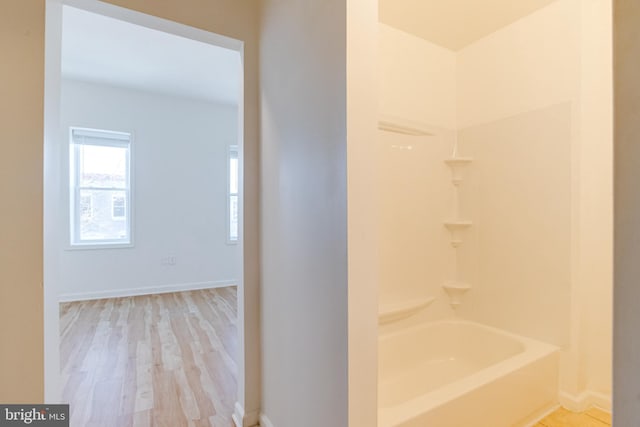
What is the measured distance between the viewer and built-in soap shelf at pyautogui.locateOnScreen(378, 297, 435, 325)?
221 centimetres

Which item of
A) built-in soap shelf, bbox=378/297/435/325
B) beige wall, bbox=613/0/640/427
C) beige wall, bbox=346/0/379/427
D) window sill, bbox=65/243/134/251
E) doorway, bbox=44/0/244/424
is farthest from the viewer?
window sill, bbox=65/243/134/251

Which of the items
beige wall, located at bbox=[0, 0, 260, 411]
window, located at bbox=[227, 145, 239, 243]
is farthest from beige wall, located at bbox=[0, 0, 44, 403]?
window, located at bbox=[227, 145, 239, 243]

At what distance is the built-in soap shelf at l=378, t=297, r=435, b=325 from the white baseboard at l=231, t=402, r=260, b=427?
1.00 metres

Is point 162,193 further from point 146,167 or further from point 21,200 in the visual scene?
point 21,200

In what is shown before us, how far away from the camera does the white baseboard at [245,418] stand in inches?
67.8

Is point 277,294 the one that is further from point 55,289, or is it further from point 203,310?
point 203,310

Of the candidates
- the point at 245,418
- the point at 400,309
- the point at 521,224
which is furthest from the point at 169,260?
the point at 521,224

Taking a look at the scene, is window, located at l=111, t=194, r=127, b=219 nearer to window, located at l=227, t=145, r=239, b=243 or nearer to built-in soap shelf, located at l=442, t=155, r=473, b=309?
window, located at l=227, t=145, r=239, b=243

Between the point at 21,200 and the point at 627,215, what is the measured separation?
1905 mm

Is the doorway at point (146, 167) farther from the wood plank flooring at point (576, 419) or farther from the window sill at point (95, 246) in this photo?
the wood plank flooring at point (576, 419)

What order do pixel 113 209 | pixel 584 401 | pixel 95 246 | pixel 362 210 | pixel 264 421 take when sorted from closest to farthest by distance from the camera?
pixel 362 210
pixel 264 421
pixel 584 401
pixel 95 246
pixel 113 209

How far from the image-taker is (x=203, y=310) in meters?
3.75

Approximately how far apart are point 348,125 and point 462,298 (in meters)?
2.07

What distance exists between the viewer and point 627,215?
0.45 meters
